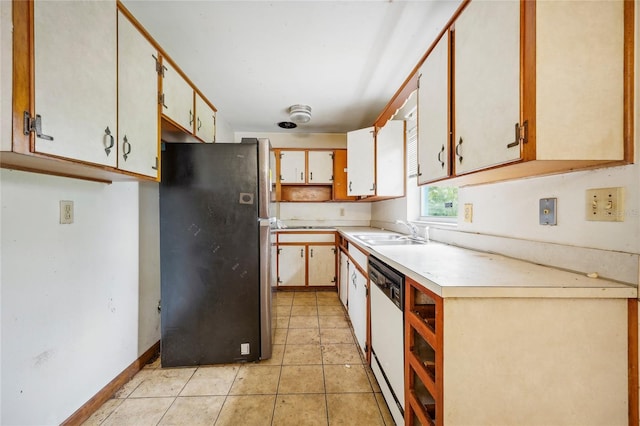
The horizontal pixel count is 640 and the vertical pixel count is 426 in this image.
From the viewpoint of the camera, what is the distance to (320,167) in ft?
12.3

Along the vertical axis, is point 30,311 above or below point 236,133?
below

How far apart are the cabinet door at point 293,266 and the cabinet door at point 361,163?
1135mm

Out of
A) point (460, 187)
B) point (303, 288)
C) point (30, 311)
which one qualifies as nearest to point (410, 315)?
point (460, 187)

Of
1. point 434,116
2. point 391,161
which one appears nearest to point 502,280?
point 434,116

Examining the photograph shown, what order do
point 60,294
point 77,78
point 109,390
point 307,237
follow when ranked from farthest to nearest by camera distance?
1. point 307,237
2. point 109,390
3. point 60,294
4. point 77,78

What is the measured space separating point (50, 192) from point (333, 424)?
1887 millimetres

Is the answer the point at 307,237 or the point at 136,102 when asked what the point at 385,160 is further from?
the point at 136,102

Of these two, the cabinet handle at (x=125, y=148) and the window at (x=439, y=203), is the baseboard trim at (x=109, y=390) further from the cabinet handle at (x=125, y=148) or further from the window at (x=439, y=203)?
Answer: the window at (x=439, y=203)

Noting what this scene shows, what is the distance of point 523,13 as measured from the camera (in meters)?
0.84

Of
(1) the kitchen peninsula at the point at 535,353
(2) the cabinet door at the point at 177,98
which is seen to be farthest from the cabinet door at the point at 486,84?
(2) the cabinet door at the point at 177,98

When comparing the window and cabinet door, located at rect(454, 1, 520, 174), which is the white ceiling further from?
the window

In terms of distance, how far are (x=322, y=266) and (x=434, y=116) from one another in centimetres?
251

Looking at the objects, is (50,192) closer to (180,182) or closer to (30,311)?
(30,311)

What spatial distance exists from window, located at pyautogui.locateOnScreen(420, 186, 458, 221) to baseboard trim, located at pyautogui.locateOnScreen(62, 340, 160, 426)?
2623 mm
